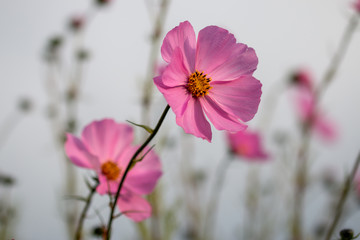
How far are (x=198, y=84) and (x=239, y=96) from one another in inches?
2.1

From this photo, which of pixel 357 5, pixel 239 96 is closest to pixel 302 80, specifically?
pixel 357 5

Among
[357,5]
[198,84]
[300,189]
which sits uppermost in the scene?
[357,5]

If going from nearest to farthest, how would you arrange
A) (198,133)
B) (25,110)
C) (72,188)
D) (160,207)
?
1. (198,133)
2. (160,207)
3. (72,188)
4. (25,110)

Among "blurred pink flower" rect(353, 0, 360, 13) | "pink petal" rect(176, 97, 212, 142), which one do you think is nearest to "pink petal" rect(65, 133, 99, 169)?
"pink petal" rect(176, 97, 212, 142)

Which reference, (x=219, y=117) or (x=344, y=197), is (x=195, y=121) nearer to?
(x=219, y=117)

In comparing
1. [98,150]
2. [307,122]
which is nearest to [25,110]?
[307,122]

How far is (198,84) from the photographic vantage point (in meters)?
0.43

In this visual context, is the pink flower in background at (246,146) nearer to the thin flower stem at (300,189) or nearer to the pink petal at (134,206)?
the thin flower stem at (300,189)

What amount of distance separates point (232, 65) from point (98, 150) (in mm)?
199

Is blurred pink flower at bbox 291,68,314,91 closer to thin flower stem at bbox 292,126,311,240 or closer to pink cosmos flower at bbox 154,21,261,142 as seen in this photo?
thin flower stem at bbox 292,126,311,240

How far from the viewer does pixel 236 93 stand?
1.48 ft

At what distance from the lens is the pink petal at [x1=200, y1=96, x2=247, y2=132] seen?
42 cm

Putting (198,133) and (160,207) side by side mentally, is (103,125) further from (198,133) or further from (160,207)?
(160,207)

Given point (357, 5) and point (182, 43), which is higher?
point (357, 5)
